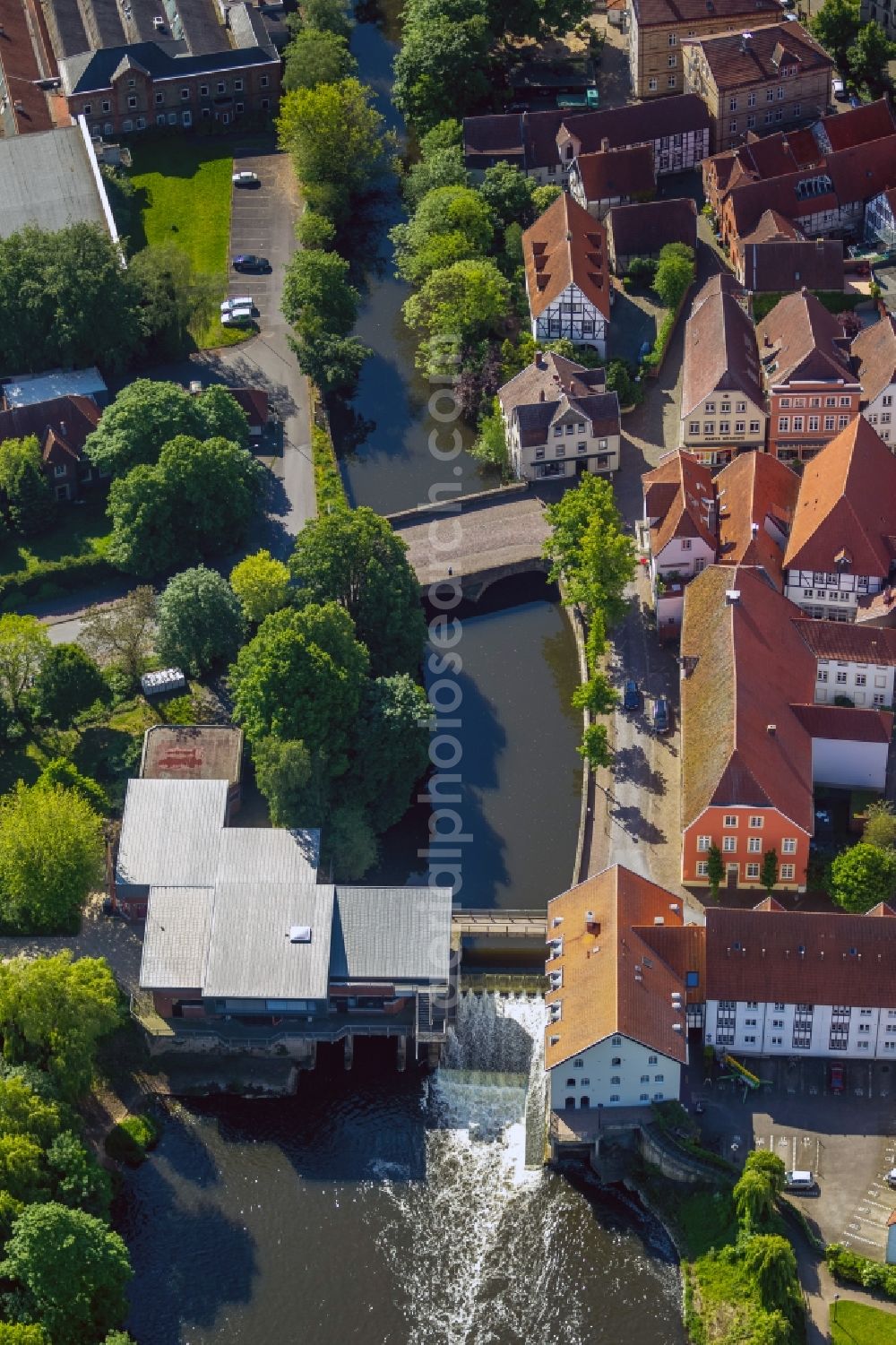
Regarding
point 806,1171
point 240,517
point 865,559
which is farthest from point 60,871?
point 865,559

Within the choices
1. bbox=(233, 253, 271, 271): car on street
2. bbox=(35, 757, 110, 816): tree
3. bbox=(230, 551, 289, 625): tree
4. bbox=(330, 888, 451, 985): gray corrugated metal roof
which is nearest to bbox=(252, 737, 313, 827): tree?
bbox=(330, 888, 451, 985): gray corrugated metal roof

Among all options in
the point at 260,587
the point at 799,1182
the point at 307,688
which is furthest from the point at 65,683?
Answer: the point at 799,1182

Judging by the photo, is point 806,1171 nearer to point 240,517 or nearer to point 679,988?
point 679,988

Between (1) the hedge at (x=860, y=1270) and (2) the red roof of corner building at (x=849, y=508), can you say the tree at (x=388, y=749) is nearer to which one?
(2) the red roof of corner building at (x=849, y=508)

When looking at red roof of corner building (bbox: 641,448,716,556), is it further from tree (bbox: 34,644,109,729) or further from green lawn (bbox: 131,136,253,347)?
green lawn (bbox: 131,136,253,347)

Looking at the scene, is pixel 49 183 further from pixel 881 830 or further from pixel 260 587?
pixel 881 830

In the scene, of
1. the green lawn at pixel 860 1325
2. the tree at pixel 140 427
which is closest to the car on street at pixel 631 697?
the tree at pixel 140 427
